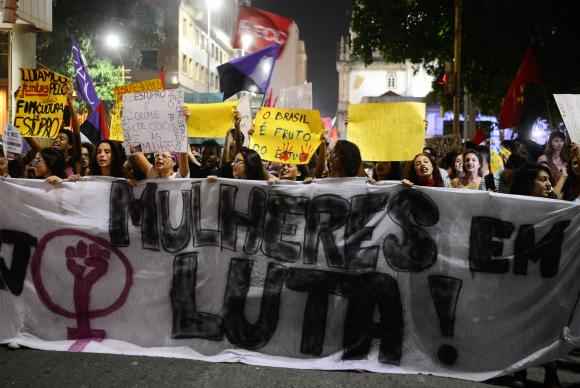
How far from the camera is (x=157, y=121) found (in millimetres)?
5578

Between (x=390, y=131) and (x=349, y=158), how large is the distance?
493mm

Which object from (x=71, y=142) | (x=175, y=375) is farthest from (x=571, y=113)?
(x=71, y=142)

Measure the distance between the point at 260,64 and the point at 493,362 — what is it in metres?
5.37

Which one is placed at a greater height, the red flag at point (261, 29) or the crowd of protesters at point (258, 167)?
the red flag at point (261, 29)

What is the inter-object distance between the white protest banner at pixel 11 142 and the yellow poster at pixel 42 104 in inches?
35.2

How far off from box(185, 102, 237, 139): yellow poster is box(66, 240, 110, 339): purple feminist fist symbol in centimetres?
165

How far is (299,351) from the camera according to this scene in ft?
16.0

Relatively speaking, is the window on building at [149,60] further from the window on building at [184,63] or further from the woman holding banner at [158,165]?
the woman holding banner at [158,165]

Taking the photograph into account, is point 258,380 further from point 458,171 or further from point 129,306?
point 458,171

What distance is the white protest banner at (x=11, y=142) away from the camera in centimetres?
800

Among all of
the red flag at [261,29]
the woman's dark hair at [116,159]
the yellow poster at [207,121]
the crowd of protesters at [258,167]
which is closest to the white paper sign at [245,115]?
the crowd of protesters at [258,167]

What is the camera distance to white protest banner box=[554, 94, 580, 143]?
5.40m

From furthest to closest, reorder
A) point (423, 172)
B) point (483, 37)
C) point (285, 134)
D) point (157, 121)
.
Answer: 1. point (483, 37)
2. point (285, 134)
3. point (423, 172)
4. point (157, 121)

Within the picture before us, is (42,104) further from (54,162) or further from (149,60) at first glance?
(149,60)
